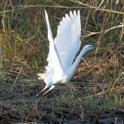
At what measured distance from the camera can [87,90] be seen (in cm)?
473

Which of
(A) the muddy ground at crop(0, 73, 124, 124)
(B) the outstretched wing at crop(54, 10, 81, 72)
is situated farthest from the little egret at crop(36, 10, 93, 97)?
(A) the muddy ground at crop(0, 73, 124, 124)

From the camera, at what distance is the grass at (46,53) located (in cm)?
444

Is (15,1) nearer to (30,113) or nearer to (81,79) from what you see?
(81,79)

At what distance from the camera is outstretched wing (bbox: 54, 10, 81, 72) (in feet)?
13.8

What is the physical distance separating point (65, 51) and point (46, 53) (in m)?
1.11

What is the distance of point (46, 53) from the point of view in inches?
213

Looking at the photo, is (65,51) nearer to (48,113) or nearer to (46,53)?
(48,113)

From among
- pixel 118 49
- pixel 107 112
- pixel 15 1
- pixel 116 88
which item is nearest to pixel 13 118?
pixel 107 112

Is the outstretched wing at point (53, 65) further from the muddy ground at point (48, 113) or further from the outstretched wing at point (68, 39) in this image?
the muddy ground at point (48, 113)

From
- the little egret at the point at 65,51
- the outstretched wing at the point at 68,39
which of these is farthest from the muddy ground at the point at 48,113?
the outstretched wing at the point at 68,39

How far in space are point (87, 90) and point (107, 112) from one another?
19.3 inches

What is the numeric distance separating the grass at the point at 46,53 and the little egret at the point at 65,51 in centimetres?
20

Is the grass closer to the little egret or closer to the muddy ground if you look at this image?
the muddy ground

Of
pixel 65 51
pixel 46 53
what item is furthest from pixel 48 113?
pixel 46 53
